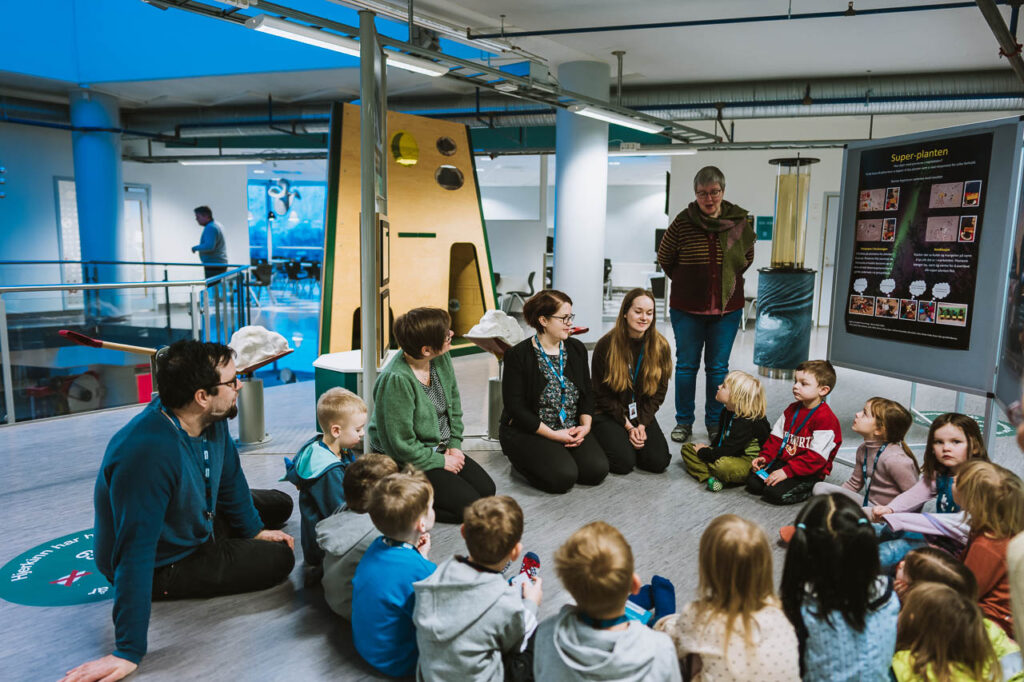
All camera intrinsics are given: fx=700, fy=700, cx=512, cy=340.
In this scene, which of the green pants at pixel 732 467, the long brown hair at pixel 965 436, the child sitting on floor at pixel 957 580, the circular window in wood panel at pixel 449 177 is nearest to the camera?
the child sitting on floor at pixel 957 580

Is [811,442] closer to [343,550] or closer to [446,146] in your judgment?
[343,550]

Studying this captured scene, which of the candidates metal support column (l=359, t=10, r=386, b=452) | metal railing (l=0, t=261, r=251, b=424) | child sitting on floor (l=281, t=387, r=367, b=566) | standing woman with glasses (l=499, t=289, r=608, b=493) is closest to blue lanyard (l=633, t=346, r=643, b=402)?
standing woman with glasses (l=499, t=289, r=608, b=493)

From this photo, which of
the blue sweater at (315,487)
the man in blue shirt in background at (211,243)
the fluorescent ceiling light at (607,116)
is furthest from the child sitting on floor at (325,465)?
the man in blue shirt in background at (211,243)

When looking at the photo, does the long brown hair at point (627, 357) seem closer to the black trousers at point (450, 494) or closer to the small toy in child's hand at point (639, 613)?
the black trousers at point (450, 494)

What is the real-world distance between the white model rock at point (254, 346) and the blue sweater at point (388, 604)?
7.25ft

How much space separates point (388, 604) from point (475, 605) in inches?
14.5

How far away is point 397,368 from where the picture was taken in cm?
353

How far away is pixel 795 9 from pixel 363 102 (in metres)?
5.17

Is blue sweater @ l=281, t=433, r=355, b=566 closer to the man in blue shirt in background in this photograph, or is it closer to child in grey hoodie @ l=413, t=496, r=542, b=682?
child in grey hoodie @ l=413, t=496, r=542, b=682

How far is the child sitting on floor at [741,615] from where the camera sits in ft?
5.77

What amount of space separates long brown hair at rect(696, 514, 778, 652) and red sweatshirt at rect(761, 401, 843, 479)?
7.43ft

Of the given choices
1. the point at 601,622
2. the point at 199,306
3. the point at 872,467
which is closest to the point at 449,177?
the point at 199,306

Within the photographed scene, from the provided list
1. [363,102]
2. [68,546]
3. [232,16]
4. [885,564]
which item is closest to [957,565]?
[885,564]

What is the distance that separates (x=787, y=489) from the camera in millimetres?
3883
